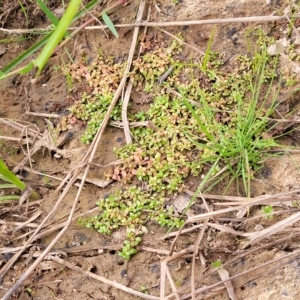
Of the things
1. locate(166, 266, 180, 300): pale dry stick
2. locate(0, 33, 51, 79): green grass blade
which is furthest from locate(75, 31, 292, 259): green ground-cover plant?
locate(0, 33, 51, 79): green grass blade

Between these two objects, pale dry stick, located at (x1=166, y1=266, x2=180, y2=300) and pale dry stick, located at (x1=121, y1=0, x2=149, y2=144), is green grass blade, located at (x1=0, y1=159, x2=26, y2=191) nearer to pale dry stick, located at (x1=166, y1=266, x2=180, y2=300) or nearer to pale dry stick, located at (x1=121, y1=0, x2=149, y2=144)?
pale dry stick, located at (x1=121, y1=0, x2=149, y2=144)

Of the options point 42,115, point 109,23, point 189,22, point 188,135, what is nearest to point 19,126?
point 42,115

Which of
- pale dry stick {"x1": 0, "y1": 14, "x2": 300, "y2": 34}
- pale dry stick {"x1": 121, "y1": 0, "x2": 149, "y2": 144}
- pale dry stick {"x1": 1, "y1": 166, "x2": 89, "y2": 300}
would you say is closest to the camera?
pale dry stick {"x1": 1, "y1": 166, "x2": 89, "y2": 300}

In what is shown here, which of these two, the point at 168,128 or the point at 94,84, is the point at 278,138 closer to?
the point at 168,128

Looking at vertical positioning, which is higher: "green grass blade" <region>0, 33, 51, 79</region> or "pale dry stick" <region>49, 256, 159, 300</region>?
"green grass blade" <region>0, 33, 51, 79</region>

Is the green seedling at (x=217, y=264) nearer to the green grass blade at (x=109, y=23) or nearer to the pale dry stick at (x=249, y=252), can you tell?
the pale dry stick at (x=249, y=252)

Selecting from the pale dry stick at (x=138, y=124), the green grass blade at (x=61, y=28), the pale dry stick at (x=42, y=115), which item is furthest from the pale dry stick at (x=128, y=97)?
the green grass blade at (x=61, y=28)

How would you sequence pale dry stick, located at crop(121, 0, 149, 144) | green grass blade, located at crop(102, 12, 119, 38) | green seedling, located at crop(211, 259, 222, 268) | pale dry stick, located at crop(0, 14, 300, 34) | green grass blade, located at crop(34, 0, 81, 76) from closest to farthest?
green grass blade, located at crop(34, 0, 81, 76), green seedling, located at crop(211, 259, 222, 268), pale dry stick, located at crop(0, 14, 300, 34), pale dry stick, located at crop(121, 0, 149, 144), green grass blade, located at crop(102, 12, 119, 38)
